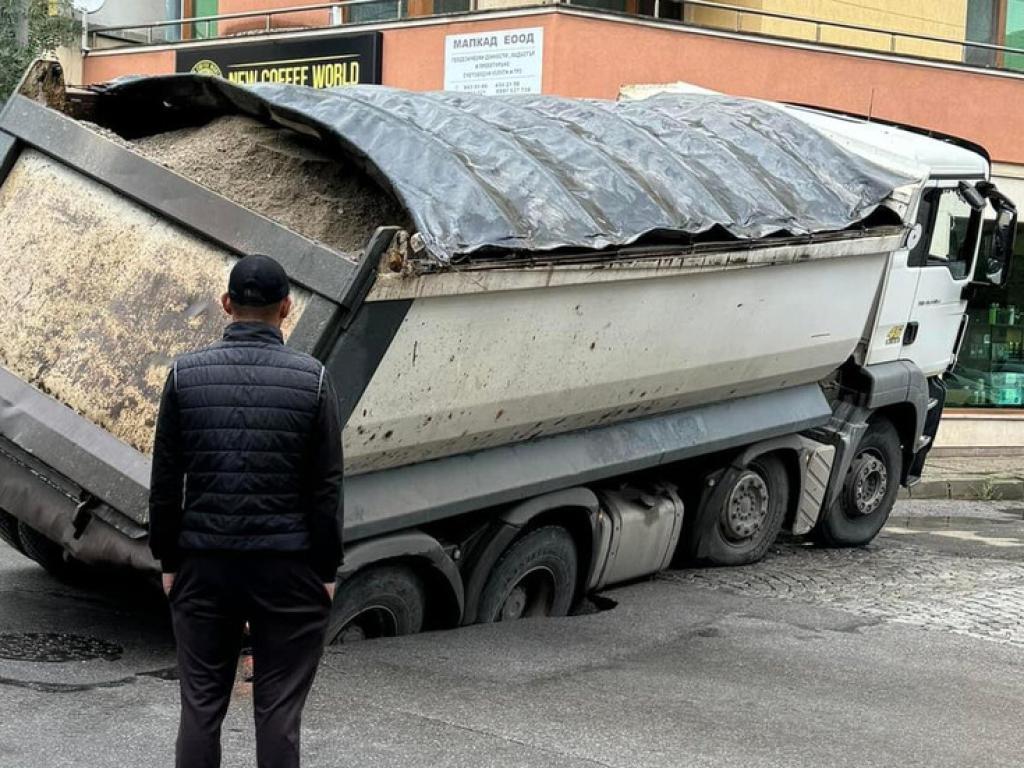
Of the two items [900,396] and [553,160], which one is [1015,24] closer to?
[900,396]

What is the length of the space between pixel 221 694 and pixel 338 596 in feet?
8.22

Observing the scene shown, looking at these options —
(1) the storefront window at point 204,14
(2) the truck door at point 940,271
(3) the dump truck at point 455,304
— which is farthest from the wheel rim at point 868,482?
(1) the storefront window at point 204,14

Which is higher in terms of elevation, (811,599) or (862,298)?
(862,298)

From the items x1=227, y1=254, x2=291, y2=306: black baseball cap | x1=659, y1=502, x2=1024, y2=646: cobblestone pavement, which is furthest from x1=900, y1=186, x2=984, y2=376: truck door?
x1=227, y1=254, x2=291, y2=306: black baseball cap

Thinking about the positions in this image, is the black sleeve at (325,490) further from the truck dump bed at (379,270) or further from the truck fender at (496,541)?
the truck fender at (496,541)

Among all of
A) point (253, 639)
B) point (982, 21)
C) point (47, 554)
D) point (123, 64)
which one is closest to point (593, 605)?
point (47, 554)

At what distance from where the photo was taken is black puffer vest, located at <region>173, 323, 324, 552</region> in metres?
4.38

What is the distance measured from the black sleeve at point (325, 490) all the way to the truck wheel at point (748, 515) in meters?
5.77

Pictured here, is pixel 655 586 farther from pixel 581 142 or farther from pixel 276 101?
pixel 276 101

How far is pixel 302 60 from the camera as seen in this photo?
1656 centimetres

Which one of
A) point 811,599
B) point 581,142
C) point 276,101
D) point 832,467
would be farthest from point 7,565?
point 832,467

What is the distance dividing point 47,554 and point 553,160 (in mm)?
3437

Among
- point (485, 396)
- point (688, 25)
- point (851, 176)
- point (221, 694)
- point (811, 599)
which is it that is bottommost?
point (811, 599)

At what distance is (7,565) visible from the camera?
884 centimetres
